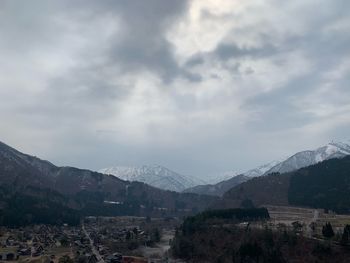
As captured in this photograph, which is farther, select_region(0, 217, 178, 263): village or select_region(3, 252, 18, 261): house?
select_region(0, 217, 178, 263): village

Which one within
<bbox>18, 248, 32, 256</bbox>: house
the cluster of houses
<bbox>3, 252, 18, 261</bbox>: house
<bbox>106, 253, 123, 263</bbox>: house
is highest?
the cluster of houses

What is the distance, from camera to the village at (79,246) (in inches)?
4112

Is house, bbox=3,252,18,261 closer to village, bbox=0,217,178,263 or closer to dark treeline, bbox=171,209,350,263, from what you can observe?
village, bbox=0,217,178,263

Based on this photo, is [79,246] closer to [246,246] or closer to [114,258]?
[114,258]

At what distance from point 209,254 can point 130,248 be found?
91.4 ft

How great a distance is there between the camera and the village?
104m

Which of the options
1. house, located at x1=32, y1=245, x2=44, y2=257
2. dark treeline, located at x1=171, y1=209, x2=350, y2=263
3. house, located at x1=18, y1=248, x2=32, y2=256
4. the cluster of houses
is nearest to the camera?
dark treeline, located at x1=171, y1=209, x2=350, y2=263

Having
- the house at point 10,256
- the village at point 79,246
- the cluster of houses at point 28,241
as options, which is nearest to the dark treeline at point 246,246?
the village at point 79,246

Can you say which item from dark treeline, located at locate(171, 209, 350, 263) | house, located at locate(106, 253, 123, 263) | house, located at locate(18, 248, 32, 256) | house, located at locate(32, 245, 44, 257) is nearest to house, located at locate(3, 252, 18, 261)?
house, located at locate(18, 248, 32, 256)

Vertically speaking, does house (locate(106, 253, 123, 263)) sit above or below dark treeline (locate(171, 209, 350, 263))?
below

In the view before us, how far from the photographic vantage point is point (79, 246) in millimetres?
123375

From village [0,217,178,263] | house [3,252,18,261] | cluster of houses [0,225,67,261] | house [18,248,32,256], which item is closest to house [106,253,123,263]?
village [0,217,178,263]

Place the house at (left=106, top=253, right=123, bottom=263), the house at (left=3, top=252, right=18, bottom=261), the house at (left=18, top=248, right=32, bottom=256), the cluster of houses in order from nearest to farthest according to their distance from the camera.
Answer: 1. the house at (left=3, top=252, right=18, bottom=261)
2. the house at (left=106, top=253, right=123, bottom=263)
3. the cluster of houses
4. the house at (left=18, top=248, right=32, bottom=256)

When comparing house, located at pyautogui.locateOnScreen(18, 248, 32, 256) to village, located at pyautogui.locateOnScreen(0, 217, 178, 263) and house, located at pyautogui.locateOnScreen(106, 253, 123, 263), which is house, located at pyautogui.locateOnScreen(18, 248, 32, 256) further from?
house, located at pyautogui.locateOnScreen(106, 253, 123, 263)
